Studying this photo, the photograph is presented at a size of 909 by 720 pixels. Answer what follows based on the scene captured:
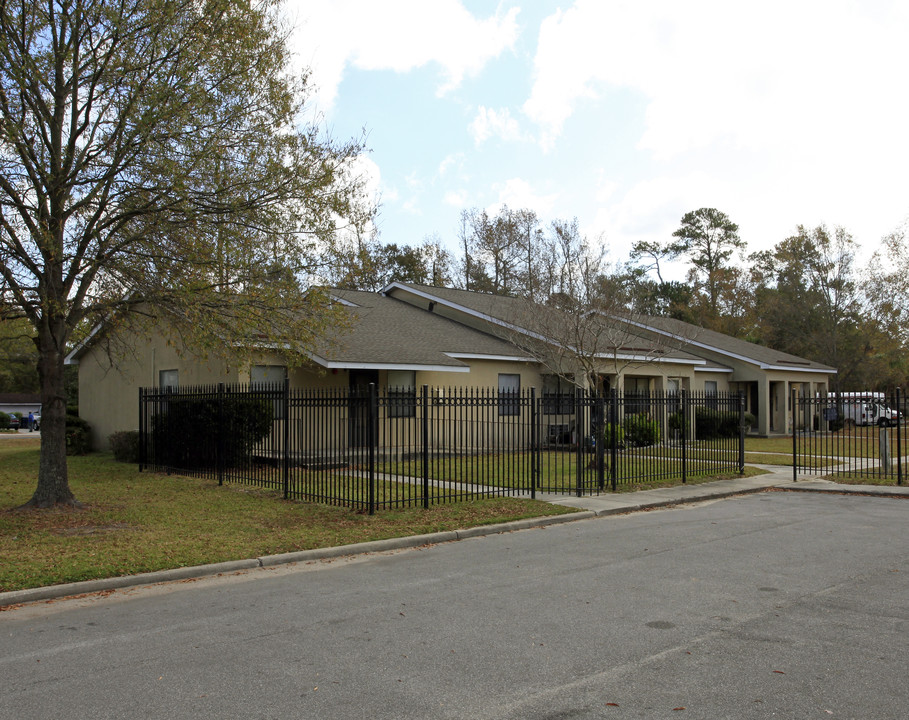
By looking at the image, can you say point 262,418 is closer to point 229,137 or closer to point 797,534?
point 229,137

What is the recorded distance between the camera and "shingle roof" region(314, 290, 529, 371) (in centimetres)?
2031

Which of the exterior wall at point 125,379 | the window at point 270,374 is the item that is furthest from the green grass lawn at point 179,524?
the exterior wall at point 125,379

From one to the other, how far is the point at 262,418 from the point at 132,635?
11462 mm

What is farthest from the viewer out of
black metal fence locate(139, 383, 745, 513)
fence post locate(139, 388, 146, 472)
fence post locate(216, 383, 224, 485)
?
fence post locate(139, 388, 146, 472)

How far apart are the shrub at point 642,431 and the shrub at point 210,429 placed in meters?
8.96

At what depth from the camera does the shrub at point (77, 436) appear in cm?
2431

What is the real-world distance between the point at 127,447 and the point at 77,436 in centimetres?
462

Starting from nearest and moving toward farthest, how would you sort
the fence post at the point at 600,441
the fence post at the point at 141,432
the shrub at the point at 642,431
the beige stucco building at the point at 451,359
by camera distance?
1. the fence post at the point at 600,441
2. the fence post at the point at 141,432
3. the shrub at the point at 642,431
4. the beige stucco building at the point at 451,359

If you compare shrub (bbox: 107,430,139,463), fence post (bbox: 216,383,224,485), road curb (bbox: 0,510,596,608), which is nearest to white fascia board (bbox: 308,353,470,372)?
fence post (bbox: 216,383,224,485)

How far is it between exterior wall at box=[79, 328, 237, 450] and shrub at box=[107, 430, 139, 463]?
167 centimetres

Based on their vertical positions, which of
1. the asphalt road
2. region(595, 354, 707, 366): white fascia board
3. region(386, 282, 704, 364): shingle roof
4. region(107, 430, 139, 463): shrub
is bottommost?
the asphalt road

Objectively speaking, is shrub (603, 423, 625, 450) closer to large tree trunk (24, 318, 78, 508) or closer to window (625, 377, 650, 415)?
window (625, 377, 650, 415)

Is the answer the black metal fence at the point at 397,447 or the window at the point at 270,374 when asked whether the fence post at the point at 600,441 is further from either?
the window at the point at 270,374

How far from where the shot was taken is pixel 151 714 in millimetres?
4527
